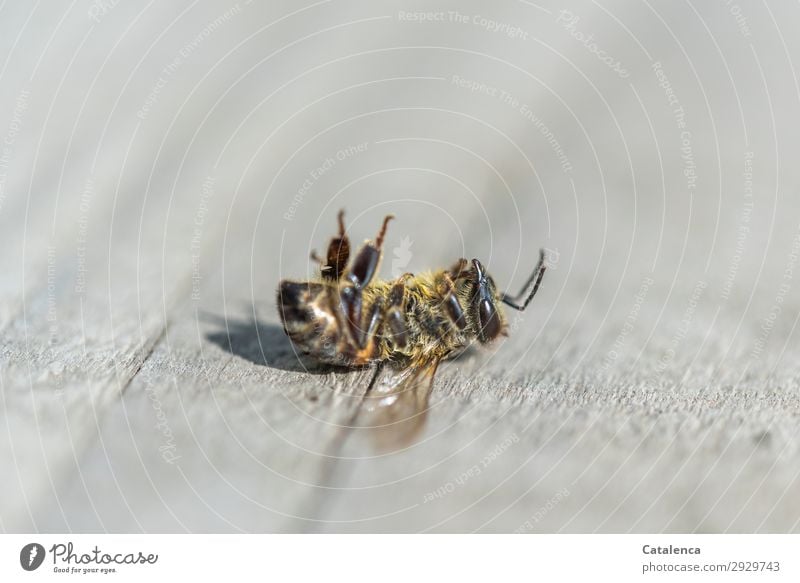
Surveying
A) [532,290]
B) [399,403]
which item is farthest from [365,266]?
[399,403]

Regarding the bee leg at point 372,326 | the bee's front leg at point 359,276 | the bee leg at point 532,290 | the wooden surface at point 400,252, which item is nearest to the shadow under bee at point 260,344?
the wooden surface at point 400,252

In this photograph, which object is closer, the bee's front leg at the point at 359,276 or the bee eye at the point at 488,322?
the bee eye at the point at 488,322

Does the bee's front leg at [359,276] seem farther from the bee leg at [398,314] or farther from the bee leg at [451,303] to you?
the bee leg at [451,303]

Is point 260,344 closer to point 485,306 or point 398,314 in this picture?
point 398,314

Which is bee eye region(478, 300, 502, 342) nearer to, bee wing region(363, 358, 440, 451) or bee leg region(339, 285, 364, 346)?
bee wing region(363, 358, 440, 451)

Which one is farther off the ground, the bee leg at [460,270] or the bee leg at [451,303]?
the bee leg at [460,270]
